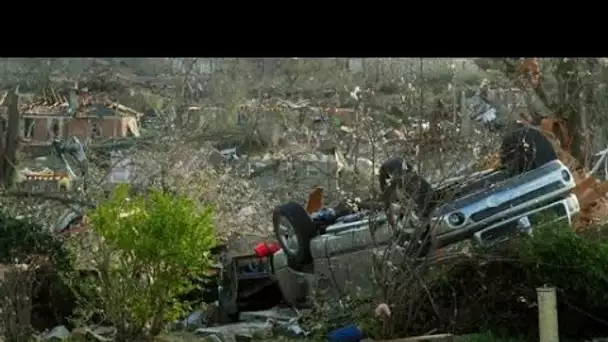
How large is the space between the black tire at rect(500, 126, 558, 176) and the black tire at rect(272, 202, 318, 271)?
162cm

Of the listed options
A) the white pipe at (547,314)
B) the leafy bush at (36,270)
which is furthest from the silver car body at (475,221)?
the leafy bush at (36,270)

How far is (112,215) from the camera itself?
611 centimetres

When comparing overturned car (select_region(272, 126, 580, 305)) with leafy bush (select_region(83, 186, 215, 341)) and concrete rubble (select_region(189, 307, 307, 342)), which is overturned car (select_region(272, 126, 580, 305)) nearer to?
concrete rubble (select_region(189, 307, 307, 342))

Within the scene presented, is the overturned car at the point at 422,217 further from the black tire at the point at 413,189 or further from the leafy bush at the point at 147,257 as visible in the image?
the leafy bush at the point at 147,257

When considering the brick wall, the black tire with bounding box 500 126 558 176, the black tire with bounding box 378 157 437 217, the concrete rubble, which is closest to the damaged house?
the brick wall

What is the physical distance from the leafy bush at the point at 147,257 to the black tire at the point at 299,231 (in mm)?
1070

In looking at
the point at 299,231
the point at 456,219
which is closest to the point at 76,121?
the point at 299,231

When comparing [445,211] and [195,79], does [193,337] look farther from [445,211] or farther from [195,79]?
[195,79]

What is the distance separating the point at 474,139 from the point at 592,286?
175cm

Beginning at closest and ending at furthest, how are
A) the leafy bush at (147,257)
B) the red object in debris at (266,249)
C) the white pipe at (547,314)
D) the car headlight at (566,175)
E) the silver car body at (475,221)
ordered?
1. the white pipe at (547,314)
2. the leafy bush at (147,257)
3. the silver car body at (475,221)
4. the car headlight at (566,175)
5. the red object in debris at (266,249)

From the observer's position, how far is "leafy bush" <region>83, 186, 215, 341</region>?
602 cm

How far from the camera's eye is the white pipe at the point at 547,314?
5.48 m
